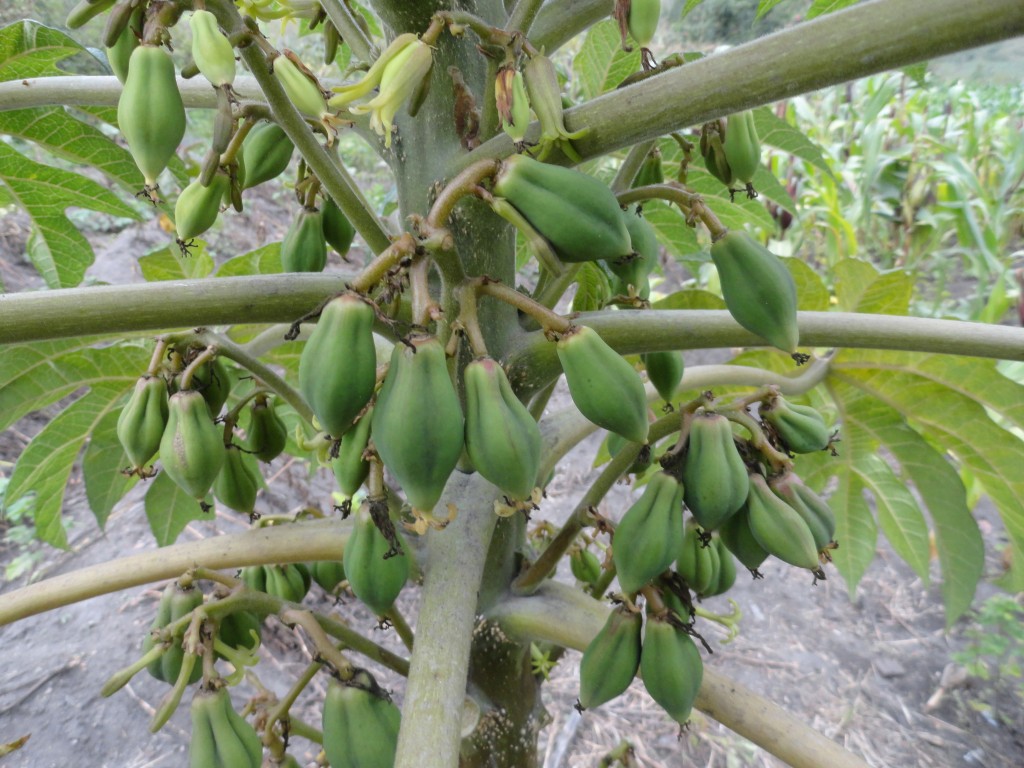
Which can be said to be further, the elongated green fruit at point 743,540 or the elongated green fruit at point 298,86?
the elongated green fruit at point 743,540

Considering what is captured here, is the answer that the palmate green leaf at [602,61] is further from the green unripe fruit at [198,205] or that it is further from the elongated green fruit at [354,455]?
the elongated green fruit at [354,455]

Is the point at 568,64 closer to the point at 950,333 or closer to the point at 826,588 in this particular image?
the point at 826,588

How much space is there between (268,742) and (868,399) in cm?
109

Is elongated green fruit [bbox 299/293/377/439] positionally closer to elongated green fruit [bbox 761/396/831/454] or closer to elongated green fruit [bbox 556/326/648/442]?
elongated green fruit [bbox 556/326/648/442]

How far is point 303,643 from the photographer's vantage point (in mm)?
2414

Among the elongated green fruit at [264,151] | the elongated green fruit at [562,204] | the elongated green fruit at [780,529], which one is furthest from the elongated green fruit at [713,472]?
the elongated green fruit at [264,151]

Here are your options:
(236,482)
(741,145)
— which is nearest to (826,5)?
(741,145)

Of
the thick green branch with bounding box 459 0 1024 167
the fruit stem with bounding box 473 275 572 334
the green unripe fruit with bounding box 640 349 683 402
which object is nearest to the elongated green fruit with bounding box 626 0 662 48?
the thick green branch with bounding box 459 0 1024 167

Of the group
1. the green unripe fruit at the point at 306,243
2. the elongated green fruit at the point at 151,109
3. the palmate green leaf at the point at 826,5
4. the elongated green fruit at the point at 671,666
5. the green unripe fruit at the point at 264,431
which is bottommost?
the elongated green fruit at the point at 671,666

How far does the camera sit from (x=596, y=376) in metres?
0.63

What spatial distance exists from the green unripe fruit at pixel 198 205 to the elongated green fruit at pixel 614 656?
0.60m

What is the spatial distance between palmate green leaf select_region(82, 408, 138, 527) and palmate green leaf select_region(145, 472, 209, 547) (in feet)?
0.15

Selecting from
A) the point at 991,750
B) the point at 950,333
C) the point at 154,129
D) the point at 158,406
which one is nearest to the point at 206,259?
Answer: the point at 158,406

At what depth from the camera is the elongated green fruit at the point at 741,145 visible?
33.8 inches
